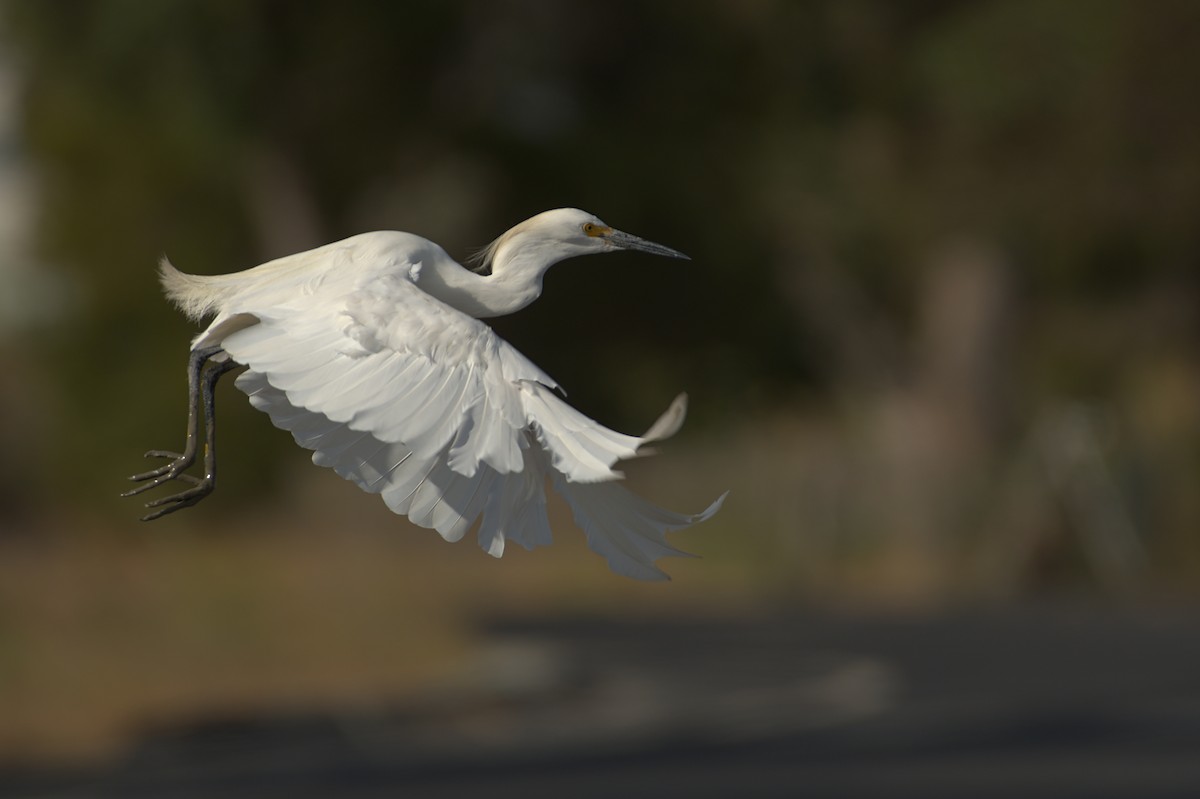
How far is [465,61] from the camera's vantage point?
18.7 metres

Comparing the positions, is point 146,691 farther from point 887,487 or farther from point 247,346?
point 247,346

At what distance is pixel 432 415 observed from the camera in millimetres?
3523

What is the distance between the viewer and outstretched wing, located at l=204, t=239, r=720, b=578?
3451 millimetres

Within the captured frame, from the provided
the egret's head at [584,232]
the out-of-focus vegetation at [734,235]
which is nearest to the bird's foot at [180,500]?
the egret's head at [584,232]

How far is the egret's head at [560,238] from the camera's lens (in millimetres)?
4016

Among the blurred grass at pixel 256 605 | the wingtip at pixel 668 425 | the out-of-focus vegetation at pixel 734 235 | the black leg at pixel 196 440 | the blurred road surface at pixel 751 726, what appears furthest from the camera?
the out-of-focus vegetation at pixel 734 235

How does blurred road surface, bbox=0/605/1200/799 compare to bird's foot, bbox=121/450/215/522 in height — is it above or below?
below

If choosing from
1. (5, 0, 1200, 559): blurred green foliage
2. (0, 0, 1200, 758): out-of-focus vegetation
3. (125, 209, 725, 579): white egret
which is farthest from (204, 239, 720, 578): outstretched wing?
(0, 0, 1200, 758): out-of-focus vegetation

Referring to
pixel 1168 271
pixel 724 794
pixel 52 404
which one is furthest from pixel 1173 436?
pixel 52 404

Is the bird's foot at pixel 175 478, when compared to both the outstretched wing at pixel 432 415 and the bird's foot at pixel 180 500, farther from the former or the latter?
the outstretched wing at pixel 432 415

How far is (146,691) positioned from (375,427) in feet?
43.1

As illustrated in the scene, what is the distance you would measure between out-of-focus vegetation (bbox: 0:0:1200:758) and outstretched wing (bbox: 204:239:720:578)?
12.6m

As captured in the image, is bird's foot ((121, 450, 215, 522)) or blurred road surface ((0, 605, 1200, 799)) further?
blurred road surface ((0, 605, 1200, 799))

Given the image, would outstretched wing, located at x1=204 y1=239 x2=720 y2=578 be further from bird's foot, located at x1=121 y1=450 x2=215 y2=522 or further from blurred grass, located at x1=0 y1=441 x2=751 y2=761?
blurred grass, located at x1=0 y1=441 x2=751 y2=761
